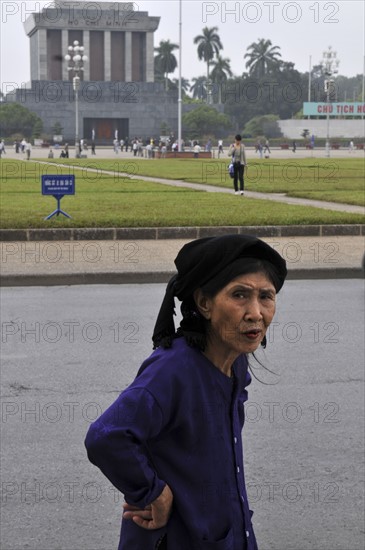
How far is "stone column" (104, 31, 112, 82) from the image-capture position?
114 m

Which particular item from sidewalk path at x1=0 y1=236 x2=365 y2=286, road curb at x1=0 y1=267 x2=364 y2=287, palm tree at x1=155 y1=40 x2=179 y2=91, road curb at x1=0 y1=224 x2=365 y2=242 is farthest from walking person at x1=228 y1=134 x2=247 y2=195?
palm tree at x1=155 y1=40 x2=179 y2=91

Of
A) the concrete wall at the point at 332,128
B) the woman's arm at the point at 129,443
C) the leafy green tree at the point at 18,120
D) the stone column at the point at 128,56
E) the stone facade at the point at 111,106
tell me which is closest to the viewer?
the woman's arm at the point at 129,443

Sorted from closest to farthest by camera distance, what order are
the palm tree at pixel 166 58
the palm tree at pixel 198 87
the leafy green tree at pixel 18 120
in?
the leafy green tree at pixel 18 120
the palm tree at pixel 166 58
the palm tree at pixel 198 87

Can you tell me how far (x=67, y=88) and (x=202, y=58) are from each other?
3723 centimetres

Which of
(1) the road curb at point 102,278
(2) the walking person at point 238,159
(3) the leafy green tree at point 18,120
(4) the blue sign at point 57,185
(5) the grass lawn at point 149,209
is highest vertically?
(3) the leafy green tree at point 18,120

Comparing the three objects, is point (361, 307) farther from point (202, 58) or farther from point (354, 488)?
point (202, 58)

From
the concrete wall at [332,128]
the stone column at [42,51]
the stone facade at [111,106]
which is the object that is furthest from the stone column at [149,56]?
the concrete wall at [332,128]

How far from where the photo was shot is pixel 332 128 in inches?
4803

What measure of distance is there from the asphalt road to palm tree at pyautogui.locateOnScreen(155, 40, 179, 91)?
12818cm

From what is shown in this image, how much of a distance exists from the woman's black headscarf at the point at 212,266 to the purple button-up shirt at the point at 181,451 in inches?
2.3

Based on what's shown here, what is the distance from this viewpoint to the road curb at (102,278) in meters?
11.8

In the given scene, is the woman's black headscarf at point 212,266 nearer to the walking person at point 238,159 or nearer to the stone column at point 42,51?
the walking person at point 238,159

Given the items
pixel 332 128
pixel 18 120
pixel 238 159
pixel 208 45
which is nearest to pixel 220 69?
pixel 208 45

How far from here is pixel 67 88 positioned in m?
107
